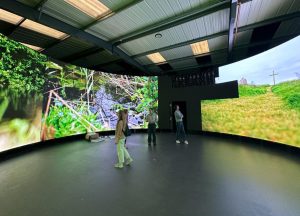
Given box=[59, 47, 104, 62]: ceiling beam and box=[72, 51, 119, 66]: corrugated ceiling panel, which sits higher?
box=[59, 47, 104, 62]: ceiling beam

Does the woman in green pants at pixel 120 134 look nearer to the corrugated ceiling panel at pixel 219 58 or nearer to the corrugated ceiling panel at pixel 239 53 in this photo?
the corrugated ceiling panel at pixel 219 58

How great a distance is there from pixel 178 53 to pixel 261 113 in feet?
12.7

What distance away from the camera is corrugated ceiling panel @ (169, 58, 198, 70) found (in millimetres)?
A: 7496

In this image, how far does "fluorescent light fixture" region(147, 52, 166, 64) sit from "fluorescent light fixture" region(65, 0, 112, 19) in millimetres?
3073

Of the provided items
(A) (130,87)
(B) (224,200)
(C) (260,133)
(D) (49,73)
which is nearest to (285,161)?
(C) (260,133)

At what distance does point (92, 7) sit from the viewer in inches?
146

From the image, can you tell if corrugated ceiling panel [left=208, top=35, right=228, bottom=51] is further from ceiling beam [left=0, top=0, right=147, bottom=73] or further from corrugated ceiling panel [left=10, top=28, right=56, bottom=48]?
corrugated ceiling panel [left=10, top=28, right=56, bottom=48]

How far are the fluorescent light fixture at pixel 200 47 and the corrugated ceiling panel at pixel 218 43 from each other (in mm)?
149

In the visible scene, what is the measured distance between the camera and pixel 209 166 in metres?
3.82

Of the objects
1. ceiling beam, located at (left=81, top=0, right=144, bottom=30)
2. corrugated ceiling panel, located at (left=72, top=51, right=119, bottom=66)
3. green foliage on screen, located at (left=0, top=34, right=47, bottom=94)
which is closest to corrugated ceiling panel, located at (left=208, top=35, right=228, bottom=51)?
ceiling beam, located at (left=81, top=0, right=144, bottom=30)

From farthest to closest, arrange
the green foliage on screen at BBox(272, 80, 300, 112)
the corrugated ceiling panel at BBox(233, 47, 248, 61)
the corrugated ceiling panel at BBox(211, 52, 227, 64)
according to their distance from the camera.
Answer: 1. the corrugated ceiling panel at BBox(211, 52, 227, 64)
2. the corrugated ceiling panel at BBox(233, 47, 248, 61)
3. the green foliage on screen at BBox(272, 80, 300, 112)

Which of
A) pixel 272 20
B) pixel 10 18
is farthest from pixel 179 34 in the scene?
pixel 10 18

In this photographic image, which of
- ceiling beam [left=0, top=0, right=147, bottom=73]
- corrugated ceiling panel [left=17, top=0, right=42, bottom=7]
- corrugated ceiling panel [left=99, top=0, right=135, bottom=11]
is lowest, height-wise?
ceiling beam [left=0, top=0, right=147, bottom=73]

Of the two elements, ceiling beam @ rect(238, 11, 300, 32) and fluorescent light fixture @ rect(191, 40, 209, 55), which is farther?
fluorescent light fixture @ rect(191, 40, 209, 55)
